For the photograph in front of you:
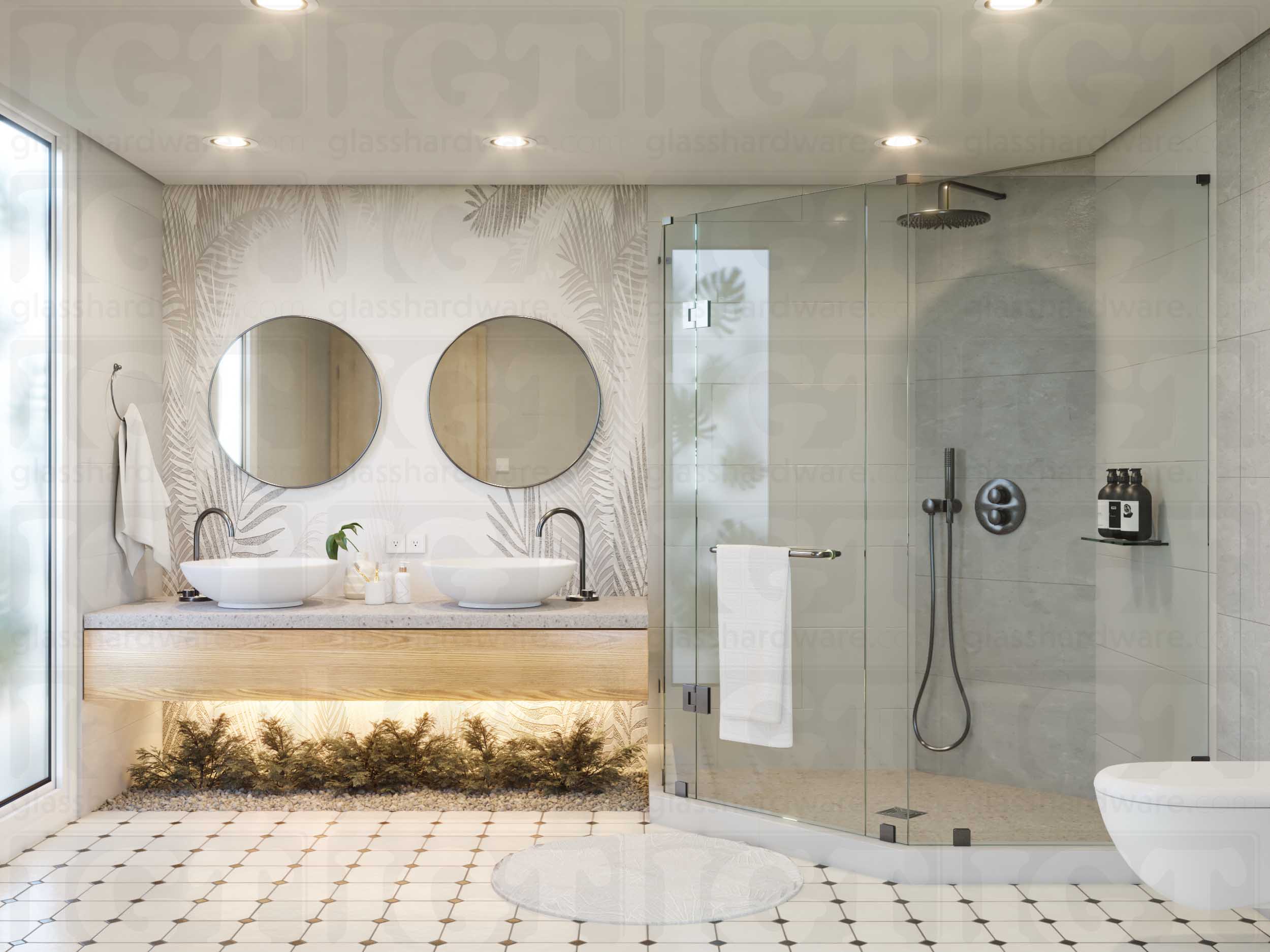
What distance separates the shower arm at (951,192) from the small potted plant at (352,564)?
7.89 feet

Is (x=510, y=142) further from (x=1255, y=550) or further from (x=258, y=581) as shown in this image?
(x=1255, y=550)

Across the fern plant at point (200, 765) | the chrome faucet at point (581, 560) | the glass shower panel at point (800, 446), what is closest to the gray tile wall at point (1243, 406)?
the glass shower panel at point (800, 446)

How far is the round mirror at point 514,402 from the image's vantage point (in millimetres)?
4102

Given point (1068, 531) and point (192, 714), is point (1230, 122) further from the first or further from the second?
point (192, 714)

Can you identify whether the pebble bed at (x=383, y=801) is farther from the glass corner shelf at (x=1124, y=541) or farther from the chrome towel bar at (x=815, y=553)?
the glass corner shelf at (x=1124, y=541)

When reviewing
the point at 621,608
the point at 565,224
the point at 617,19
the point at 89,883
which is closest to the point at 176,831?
the point at 89,883

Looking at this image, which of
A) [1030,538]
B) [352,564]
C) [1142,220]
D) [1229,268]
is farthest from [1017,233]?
[352,564]

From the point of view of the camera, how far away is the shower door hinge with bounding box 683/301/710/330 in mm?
3393

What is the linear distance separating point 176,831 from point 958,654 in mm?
2696

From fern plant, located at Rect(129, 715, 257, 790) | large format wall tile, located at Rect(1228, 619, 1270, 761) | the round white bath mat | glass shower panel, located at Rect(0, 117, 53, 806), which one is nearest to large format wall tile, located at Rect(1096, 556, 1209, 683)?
large format wall tile, located at Rect(1228, 619, 1270, 761)

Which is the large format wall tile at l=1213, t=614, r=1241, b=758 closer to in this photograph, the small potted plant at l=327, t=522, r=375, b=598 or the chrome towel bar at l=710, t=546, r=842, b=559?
the chrome towel bar at l=710, t=546, r=842, b=559

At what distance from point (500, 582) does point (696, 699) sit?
79 cm

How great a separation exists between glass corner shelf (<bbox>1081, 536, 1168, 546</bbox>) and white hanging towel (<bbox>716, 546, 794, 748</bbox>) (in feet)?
2.97

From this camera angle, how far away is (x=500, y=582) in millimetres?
3580
